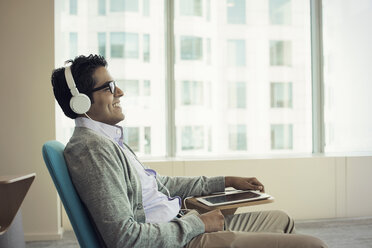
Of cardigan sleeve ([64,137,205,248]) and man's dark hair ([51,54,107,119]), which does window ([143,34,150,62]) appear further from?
cardigan sleeve ([64,137,205,248])

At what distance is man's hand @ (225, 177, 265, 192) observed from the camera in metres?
1.76

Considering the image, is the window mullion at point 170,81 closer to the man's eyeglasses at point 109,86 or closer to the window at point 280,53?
the window at point 280,53

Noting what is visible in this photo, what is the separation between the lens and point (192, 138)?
3.53 metres

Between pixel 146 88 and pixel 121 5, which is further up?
pixel 121 5

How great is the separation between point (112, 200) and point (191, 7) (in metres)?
2.79

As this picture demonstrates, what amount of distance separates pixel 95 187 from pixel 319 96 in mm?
3196

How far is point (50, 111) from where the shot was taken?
2984 mm

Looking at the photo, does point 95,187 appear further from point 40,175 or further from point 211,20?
point 211,20

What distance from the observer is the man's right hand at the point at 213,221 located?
131cm

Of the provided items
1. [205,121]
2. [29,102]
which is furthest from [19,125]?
[205,121]

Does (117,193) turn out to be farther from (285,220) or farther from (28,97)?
(28,97)

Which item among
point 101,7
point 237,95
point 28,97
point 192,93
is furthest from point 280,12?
point 28,97

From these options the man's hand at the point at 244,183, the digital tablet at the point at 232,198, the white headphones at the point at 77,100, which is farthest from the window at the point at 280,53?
the white headphones at the point at 77,100

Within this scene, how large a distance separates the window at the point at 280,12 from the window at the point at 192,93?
1083mm
